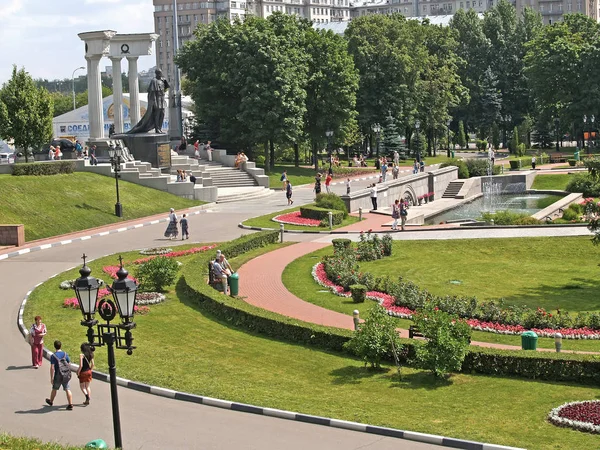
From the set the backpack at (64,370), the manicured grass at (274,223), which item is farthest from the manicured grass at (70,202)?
the backpack at (64,370)

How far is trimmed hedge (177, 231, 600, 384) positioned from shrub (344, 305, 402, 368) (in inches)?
16.8

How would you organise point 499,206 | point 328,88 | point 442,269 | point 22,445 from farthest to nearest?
1. point 328,88
2. point 499,206
3. point 442,269
4. point 22,445

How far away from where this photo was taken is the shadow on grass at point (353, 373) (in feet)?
68.1

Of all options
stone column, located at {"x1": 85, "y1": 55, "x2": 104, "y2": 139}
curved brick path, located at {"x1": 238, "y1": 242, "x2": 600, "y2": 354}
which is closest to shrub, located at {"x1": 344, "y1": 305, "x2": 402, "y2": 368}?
curved brick path, located at {"x1": 238, "y1": 242, "x2": 600, "y2": 354}

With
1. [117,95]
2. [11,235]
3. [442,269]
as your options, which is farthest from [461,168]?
[11,235]

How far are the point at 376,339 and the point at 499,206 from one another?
42919 millimetres

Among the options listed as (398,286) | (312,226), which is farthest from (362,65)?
(398,286)

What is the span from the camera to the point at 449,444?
1645 cm

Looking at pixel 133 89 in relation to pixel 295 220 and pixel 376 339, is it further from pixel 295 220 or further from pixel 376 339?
pixel 376 339

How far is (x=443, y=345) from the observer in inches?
792

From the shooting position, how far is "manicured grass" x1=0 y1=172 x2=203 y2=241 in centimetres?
4412

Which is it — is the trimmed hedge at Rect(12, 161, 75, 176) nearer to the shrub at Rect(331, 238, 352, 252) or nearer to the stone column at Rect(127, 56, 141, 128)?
the stone column at Rect(127, 56, 141, 128)

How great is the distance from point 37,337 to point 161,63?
6980 inches

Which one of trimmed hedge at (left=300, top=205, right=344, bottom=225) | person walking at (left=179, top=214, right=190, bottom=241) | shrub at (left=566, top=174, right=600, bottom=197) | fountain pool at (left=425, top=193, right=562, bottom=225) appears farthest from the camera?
shrub at (left=566, top=174, right=600, bottom=197)
